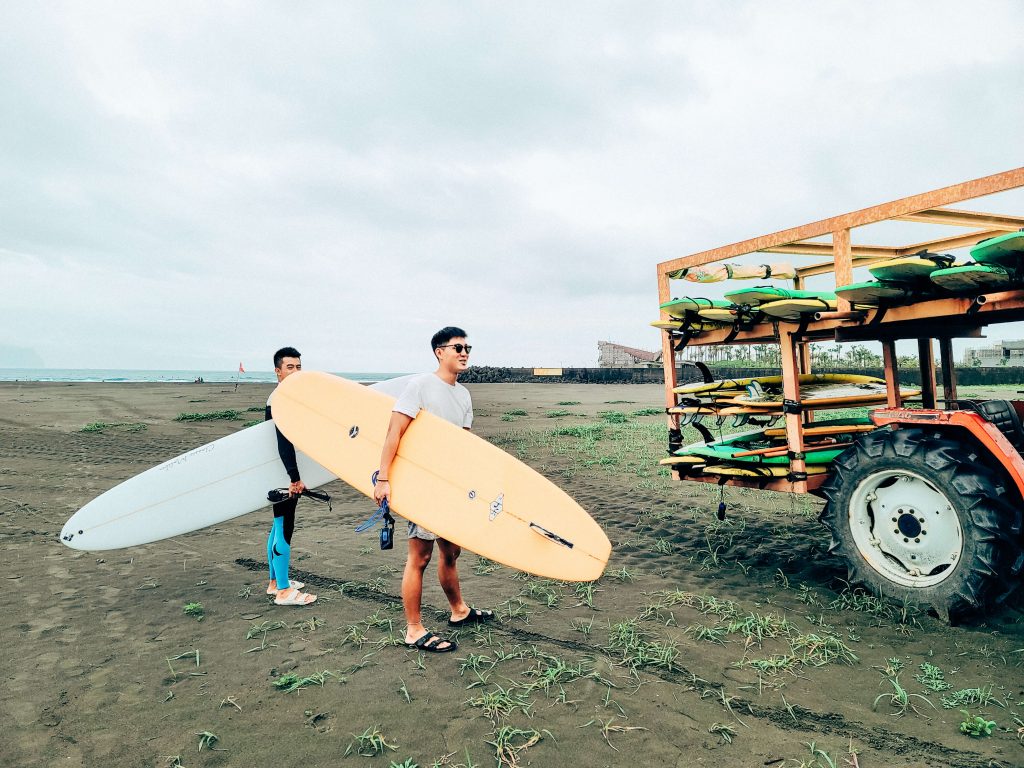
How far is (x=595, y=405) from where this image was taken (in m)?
21.1

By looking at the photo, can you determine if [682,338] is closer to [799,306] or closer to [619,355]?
[799,306]

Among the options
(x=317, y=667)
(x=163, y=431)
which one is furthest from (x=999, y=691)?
(x=163, y=431)

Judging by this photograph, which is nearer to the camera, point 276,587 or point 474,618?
point 474,618

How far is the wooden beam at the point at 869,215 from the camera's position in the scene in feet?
10.1

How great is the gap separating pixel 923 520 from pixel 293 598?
13.5 ft

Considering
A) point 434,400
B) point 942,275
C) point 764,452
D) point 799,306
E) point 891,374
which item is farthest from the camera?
point 891,374

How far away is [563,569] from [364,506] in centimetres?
444

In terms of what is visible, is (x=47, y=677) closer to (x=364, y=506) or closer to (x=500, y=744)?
(x=500, y=744)

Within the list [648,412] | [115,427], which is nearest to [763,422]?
[648,412]

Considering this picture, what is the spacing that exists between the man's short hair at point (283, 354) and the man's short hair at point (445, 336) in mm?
1584

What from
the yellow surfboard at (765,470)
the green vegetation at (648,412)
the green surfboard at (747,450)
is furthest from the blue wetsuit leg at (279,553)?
the green vegetation at (648,412)

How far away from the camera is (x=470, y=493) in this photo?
375 centimetres

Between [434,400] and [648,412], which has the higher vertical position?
[434,400]

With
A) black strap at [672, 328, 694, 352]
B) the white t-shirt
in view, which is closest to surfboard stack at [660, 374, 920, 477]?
black strap at [672, 328, 694, 352]
